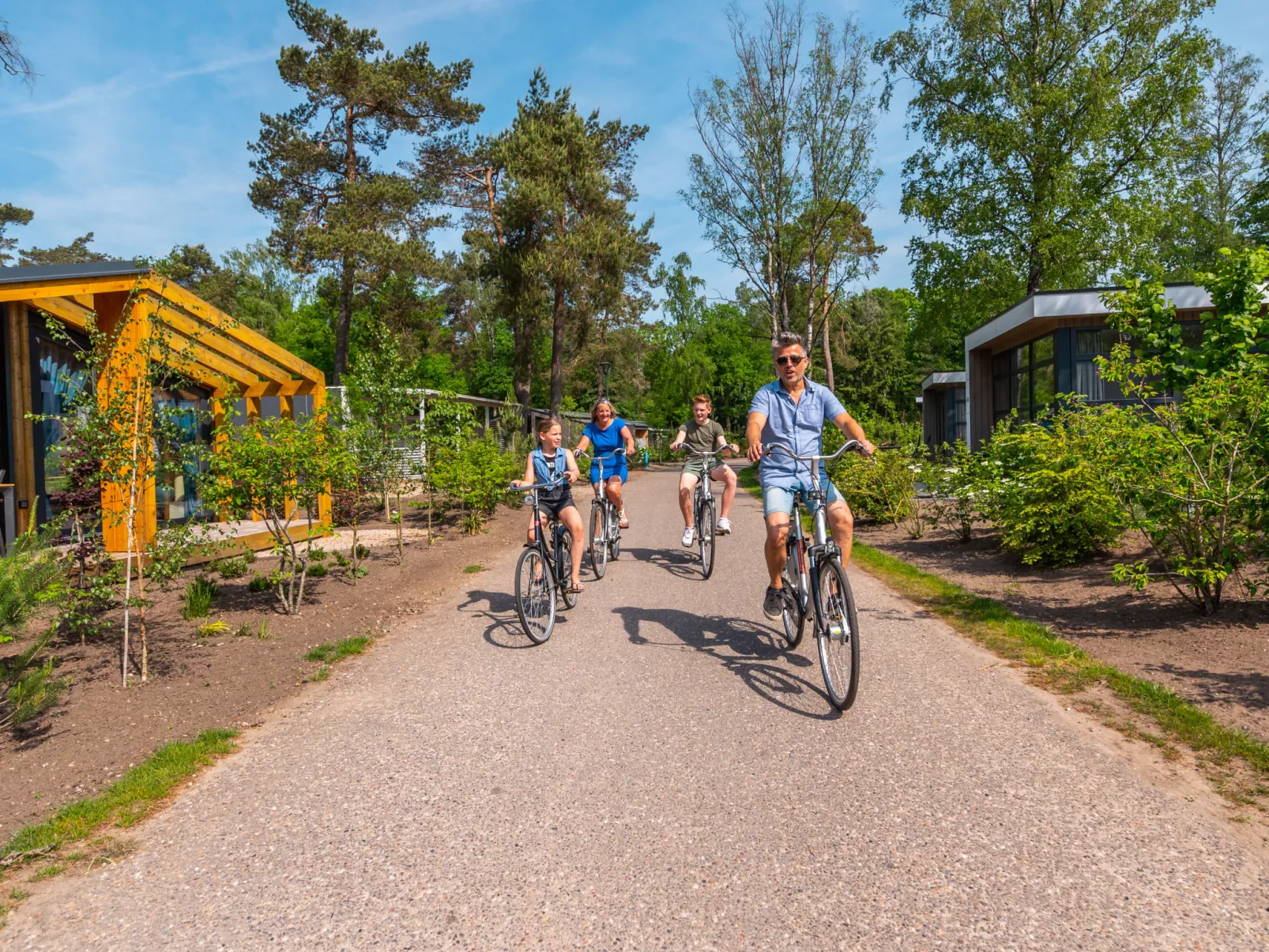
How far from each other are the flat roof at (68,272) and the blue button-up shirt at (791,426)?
6.80 m

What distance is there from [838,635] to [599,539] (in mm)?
4739

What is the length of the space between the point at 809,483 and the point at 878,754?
171 centimetres

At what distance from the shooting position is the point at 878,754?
3785 mm

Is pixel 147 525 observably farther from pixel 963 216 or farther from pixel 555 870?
pixel 963 216

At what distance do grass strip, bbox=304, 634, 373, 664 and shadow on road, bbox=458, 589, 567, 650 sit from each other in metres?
0.87

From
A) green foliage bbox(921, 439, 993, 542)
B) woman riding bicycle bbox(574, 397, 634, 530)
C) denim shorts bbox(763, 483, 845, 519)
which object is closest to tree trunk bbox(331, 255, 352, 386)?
woman riding bicycle bbox(574, 397, 634, 530)

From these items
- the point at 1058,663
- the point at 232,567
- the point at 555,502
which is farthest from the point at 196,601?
the point at 1058,663

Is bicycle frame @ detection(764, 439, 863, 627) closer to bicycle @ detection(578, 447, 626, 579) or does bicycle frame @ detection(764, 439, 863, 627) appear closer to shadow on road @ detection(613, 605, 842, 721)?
shadow on road @ detection(613, 605, 842, 721)

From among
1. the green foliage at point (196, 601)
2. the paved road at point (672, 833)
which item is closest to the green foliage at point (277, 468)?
the green foliage at point (196, 601)

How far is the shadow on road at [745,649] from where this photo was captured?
4617 mm

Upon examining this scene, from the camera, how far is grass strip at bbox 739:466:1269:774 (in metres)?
3.80

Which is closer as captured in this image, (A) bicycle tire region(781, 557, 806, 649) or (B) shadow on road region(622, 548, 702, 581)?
(A) bicycle tire region(781, 557, 806, 649)

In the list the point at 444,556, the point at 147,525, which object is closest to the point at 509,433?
the point at 444,556

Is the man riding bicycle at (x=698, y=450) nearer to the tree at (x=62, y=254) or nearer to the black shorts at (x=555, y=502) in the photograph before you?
the black shorts at (x=555, y=502)
